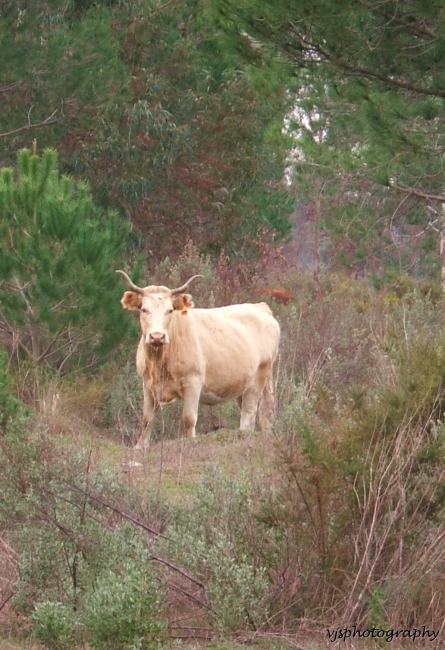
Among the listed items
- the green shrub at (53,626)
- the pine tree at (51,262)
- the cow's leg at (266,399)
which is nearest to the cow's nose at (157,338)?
the pine tree at (51,262)

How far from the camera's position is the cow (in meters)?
12.2

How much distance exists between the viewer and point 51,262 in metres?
14.1

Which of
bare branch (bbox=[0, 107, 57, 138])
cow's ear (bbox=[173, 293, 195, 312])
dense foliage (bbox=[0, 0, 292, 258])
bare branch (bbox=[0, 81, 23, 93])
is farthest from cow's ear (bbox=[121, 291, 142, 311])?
bare branch (bbox=[0, 81, 23, 93])

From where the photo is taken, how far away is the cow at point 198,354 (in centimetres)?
1224

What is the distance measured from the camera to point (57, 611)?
242 inches

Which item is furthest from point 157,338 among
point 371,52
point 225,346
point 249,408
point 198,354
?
point 371,52

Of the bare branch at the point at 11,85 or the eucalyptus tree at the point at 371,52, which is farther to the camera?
the bare branch at the point at 11,85

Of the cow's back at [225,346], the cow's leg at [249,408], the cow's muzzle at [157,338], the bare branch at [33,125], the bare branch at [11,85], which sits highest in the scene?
the bare branch at [11,85]

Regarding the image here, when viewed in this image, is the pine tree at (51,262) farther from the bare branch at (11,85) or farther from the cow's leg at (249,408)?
the bare branch at (11,85)

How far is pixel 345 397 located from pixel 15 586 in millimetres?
2183

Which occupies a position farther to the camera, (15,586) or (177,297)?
(177,297)

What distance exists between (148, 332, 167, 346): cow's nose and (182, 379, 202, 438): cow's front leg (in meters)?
Answer: 1.06

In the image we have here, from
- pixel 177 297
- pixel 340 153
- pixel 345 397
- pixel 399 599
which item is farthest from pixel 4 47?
pixel 399 599

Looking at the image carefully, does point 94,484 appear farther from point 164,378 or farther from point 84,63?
point 84,63
